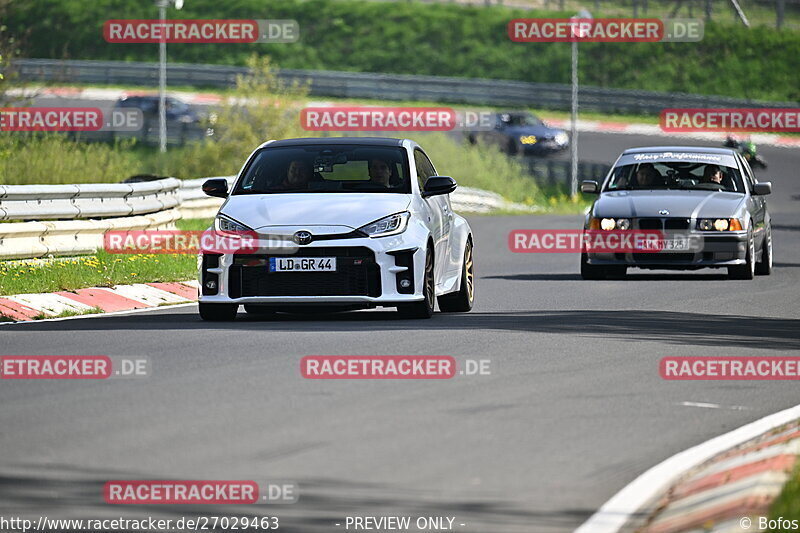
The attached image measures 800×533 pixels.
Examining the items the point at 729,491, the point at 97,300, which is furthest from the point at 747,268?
the point at 729,491

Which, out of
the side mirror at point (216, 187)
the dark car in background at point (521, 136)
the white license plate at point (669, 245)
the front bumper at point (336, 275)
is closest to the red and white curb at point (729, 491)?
the front bumper at point (336, 275)

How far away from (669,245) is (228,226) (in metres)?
7.12

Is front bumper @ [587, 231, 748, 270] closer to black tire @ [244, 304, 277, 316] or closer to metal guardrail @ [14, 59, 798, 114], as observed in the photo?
black tire @ [244, 304, 277, 316]

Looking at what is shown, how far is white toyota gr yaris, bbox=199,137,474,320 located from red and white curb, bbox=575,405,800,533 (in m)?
5.62

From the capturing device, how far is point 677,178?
2095cm

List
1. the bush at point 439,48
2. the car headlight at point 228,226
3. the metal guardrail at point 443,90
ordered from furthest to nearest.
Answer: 1. the bush at point 439,48
2. the metal guardrail at point 443,90
3. the car headlight at point 228,226

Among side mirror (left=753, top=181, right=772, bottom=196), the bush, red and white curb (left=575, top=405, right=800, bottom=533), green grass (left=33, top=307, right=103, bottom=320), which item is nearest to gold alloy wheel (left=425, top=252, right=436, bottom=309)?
green grass (left=33, top=307, right=103, bottom=320)

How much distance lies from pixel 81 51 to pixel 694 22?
27504 mm

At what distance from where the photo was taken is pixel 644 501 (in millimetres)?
7207

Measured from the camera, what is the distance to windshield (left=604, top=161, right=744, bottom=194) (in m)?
20.9

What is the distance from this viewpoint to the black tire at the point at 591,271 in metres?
20.4

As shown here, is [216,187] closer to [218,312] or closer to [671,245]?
[218,312]

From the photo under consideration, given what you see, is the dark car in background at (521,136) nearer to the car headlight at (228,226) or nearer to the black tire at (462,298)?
the black tire at (462,298)

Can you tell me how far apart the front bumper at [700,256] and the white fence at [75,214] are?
604cm
